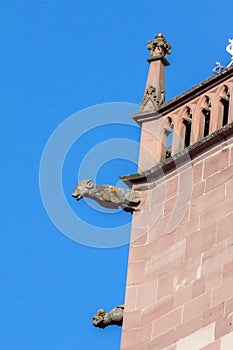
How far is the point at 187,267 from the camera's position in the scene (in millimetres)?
20609

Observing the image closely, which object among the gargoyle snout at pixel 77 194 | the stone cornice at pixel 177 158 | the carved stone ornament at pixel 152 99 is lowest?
the gargoyle snout at pixel 77 194

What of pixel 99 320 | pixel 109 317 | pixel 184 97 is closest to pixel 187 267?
pixel 109 317

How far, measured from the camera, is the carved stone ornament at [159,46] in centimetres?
2303

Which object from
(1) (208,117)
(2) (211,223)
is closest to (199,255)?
(2) (211,223)

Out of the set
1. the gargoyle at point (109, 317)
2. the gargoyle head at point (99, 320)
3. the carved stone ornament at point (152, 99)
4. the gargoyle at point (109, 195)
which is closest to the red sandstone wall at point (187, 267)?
the gargoyle at point (109, 195)

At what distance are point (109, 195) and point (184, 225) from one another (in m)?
1.12

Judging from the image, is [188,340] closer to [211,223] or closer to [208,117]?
[211,223]

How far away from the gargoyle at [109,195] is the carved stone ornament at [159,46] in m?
2.02

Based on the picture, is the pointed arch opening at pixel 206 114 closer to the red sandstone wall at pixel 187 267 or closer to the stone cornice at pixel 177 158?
the stone cornice at pixel 177 158

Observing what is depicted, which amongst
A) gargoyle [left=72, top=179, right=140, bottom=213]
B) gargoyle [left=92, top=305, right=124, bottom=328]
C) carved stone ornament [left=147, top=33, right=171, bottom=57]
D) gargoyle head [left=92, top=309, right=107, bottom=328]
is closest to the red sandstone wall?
gargoyle [left=72, top=179, right=140, bottom=213]

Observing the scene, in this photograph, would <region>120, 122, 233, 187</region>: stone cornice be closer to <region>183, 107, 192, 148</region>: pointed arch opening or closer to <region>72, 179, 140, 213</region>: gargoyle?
<region>72, 179, 140, 213</region>: gargoyle

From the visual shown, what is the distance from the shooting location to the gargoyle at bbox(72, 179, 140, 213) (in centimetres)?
2166

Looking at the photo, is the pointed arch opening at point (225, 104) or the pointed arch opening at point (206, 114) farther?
the pointed arch opening at point (206, 114)

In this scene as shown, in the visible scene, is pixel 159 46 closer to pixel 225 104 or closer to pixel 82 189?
Result: pixel 225 104
